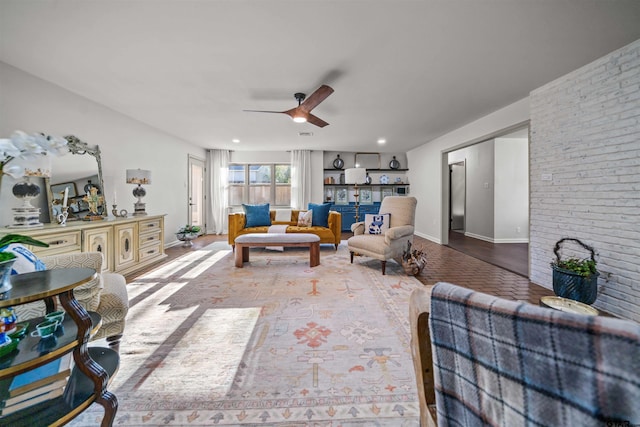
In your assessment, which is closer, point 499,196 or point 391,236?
point 391,236

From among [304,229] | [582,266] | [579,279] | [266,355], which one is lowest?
[266,355]

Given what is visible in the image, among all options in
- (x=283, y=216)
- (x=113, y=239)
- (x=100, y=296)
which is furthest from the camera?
(x=283, y=216)

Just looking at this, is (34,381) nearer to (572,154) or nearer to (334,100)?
(334,100)

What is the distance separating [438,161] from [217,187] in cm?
570

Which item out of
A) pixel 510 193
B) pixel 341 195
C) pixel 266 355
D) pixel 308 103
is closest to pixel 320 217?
pixel 341 195

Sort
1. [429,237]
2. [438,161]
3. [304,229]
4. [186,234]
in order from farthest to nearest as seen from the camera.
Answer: [429,237] → [438,161] → [186,234] → [304,229]

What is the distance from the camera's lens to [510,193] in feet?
19.0

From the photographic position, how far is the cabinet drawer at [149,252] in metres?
3.69

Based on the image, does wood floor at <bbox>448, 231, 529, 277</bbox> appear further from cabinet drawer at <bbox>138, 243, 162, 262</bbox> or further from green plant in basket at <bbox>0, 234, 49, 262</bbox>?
cabinet drawer at <bbox>138, 243, 162, 262</bbox>

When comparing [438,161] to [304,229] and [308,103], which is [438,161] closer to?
[304,229]

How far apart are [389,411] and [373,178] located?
673cm

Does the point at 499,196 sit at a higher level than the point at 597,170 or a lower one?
lower

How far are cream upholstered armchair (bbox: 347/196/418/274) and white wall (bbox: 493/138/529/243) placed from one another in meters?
3.21

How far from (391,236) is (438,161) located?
328cm
